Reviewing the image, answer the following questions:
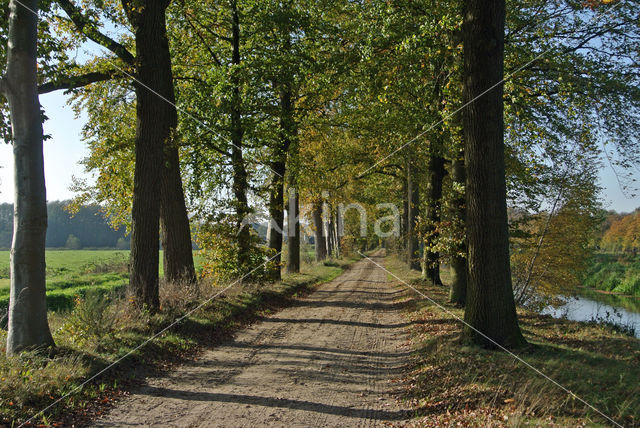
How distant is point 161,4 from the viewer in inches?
408

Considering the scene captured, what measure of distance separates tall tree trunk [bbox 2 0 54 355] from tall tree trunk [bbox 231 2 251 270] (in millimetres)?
8431

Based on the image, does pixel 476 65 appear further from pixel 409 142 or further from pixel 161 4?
pixel 161 4

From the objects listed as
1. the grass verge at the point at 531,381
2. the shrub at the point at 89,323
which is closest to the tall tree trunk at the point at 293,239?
the grass verge at the point at 531,381

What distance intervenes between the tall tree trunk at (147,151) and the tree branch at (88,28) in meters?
0.54

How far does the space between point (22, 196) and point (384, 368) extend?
6.74 meters

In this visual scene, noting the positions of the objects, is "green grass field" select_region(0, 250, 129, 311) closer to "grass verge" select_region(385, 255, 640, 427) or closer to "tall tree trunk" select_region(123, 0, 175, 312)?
"tall tree trunk" select_region(123, 0, 175, 312)

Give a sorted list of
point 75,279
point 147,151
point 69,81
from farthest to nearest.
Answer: point 75,279 → point 147,151 → point 69,81

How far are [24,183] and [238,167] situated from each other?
32.6ft

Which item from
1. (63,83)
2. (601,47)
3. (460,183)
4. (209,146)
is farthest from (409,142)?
(63,83)

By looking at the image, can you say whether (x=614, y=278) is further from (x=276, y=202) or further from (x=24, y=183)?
(x=24, y=183)

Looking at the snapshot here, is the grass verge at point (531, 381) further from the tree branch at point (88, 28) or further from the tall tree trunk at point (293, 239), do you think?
the tall tree trunk at point (293, 239)

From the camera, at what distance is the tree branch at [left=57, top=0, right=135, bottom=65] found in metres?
9.07

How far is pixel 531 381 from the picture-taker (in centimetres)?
602

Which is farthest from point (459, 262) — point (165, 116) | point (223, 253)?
point (165, 116)
